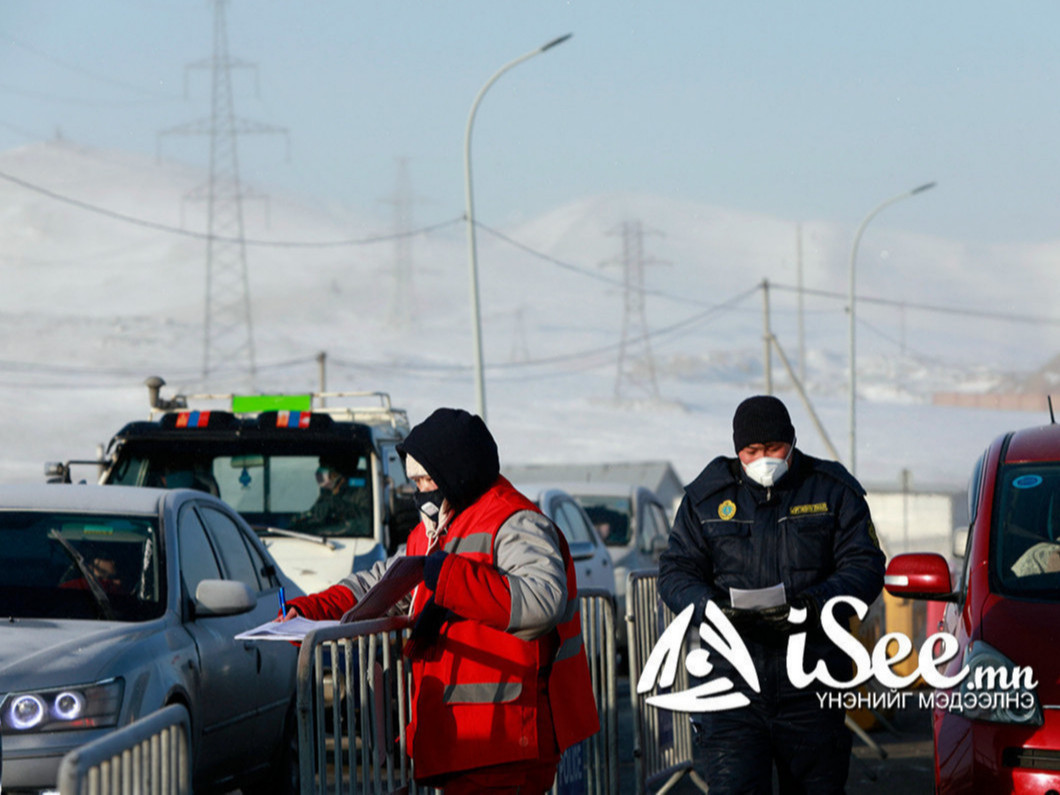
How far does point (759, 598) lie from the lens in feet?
16.6

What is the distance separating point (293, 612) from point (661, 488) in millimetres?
33537

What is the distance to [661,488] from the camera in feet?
125

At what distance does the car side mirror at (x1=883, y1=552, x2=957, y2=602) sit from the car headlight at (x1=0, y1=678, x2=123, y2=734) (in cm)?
287

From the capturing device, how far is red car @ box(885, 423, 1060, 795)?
5.17 m

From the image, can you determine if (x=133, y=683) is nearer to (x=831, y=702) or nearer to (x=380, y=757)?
(x=380, y=757)

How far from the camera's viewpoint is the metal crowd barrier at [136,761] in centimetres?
275

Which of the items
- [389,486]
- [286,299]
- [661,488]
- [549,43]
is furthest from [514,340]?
[389,486]

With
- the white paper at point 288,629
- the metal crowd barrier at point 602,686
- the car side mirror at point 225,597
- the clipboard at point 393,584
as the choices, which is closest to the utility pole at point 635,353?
the metal crowd barrier at point 602,686

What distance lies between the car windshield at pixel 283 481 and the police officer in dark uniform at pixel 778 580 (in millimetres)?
6066

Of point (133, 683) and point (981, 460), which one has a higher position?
point (981, 460)

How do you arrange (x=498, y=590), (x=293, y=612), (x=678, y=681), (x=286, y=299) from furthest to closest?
1. (x=286, y=299)
2. (x=678, y=681)
3. (x=293, y=612)
4. (x=498, y=590)

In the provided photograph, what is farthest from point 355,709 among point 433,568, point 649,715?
point 649,715

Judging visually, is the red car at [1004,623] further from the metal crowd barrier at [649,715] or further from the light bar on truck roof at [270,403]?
the light bar on truck roof at [270,403]

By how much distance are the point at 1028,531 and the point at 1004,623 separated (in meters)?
0.68
